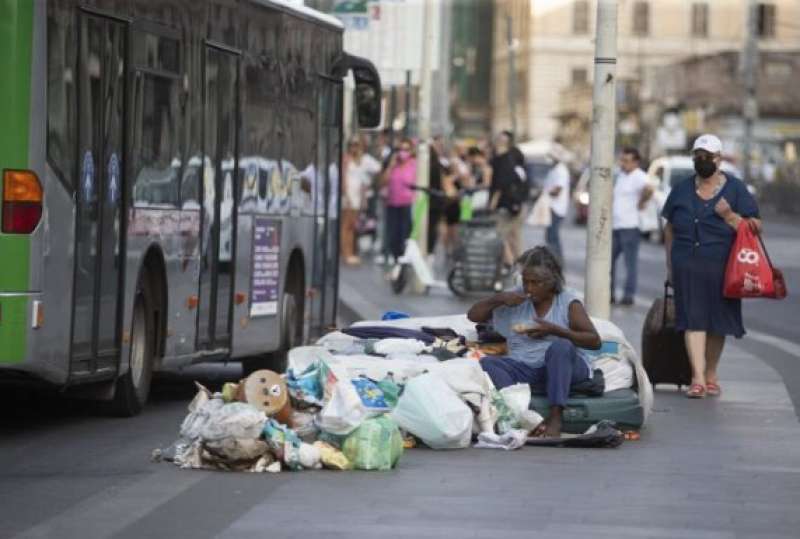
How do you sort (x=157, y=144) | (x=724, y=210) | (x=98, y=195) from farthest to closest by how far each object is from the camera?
1. (x=724, y=210)
2. (x=157, y=144)
3. (x=98, y=195)

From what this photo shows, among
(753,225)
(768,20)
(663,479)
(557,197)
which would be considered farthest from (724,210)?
(768,20)

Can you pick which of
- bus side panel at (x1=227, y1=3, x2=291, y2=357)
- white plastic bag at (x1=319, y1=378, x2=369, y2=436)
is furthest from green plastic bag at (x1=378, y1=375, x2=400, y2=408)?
bus side panel at (x1=227, y1=3, x2=291, y2=357)

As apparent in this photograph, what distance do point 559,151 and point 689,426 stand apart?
1797 cm

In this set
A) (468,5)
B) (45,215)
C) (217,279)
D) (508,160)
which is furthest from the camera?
(468,5)

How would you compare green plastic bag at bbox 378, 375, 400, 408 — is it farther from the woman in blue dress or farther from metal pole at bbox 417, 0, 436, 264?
metal pole at bbox 417, 0, 436, 264

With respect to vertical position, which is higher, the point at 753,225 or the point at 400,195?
the point at 400,195

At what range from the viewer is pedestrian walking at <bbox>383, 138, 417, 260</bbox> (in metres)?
34.5

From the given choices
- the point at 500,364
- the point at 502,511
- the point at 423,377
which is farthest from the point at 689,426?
the point at 502,511

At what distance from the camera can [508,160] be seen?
30828 millimetres

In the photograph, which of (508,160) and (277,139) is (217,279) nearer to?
(277,139)

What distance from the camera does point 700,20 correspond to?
142m

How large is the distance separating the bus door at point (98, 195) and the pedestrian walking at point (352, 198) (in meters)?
23.3

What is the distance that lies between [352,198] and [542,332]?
25346 mm

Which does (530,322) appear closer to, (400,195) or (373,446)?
(373,446)
